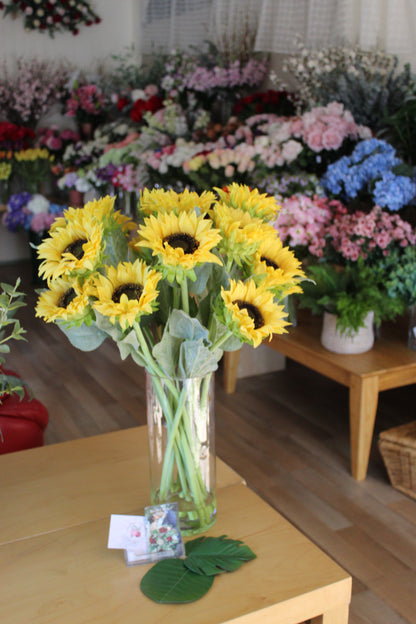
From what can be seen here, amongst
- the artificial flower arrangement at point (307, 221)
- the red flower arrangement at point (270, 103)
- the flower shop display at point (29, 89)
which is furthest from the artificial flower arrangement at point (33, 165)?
the artificial flower arrangement at point (307, 221)

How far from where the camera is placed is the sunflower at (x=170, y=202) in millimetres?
1070

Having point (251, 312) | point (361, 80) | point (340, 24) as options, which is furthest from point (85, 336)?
point (340, 24)

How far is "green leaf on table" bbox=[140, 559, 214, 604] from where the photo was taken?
1.02 metres

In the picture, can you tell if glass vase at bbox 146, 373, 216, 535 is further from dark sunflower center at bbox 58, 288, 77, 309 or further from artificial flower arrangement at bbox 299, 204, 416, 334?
artificial flower arrangement at bbox 299, 204, 416, 334

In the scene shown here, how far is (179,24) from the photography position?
446 centimetres

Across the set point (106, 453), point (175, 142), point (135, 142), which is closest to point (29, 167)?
point (135, 142)

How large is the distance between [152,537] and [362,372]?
1.36 m

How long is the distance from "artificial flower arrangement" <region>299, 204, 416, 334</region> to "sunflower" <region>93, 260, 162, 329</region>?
145cm

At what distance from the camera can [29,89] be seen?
5160mm

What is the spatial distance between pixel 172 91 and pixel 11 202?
1.62m

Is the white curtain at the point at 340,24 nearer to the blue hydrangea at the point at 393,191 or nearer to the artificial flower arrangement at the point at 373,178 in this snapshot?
the artificial flower arrangement at the point at 373,178

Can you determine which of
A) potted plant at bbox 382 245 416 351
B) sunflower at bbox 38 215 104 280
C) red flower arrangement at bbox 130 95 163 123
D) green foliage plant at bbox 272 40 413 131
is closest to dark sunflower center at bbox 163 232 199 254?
sunflower at bbox 38 215 104 280

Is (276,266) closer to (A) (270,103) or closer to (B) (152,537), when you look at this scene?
(B) (152,537)

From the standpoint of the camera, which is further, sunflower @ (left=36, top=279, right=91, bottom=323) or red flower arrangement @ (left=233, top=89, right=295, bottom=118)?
red flower arrangement @ (left=233, top=89, right=295, bottom=118)
